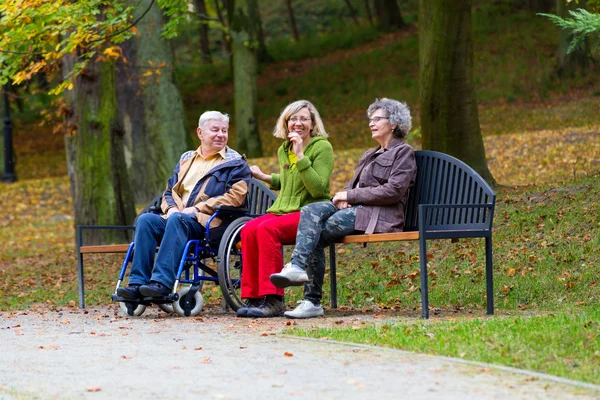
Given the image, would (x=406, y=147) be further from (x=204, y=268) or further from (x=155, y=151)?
(x=155, y=151)

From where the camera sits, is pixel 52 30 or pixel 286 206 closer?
pixel 286 206

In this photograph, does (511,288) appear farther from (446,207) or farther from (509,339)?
(509,339)

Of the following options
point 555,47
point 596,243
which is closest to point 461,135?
point 596,243

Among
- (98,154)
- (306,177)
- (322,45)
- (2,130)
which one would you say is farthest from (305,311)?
(322,45)

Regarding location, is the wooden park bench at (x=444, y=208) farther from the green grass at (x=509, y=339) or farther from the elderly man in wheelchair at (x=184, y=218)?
the elderly man in wheelchair at (x=184, y=218)

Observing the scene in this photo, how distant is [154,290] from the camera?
7.26 m

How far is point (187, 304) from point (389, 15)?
2979cm

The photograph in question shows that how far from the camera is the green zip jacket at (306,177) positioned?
7.27 meters

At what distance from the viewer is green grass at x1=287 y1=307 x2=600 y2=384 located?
192 inches

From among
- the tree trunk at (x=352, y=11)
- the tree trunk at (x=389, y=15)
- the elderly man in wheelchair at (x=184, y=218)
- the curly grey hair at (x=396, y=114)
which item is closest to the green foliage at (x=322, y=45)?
the tree trunk at (x=389, y=15)

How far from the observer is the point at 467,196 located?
720 centimetres

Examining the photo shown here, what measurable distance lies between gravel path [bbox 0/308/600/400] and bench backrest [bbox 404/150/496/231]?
1.59 meters

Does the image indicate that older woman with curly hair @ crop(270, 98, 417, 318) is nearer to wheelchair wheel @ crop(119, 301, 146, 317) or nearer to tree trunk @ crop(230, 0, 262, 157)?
wheelchair wheel @ crop(119, 301, 146, 317)

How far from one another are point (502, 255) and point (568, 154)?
8229 millimetres
